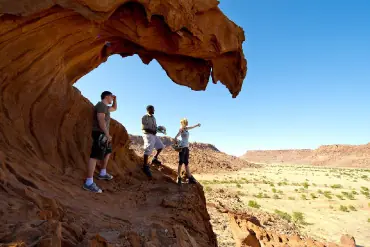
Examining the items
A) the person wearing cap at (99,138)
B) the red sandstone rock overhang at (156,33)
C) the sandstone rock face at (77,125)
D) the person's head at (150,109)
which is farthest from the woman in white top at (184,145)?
the red sandstone rock overhang at (156,33)

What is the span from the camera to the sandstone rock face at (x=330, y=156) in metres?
95.0

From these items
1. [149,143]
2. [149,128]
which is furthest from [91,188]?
[149,128]

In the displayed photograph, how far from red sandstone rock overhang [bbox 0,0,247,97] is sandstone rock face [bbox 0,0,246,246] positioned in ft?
0.09

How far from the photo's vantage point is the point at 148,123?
685 cm

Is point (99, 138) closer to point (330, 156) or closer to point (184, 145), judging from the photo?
point (184, 145)

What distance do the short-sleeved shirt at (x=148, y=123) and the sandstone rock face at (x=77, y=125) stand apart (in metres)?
0.97

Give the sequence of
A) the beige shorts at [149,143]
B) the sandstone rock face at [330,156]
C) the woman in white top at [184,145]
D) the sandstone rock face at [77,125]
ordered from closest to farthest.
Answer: the sandstone rock face at [77,125]
the woman in white top at [184,145]
the beige shorts at [149,143]
the sandstone rock face at [330,156]

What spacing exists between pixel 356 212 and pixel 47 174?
19686 mm

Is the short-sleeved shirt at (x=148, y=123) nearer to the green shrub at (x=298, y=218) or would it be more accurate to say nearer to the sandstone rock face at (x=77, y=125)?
the sandstone rock face at (x=77, y=125)

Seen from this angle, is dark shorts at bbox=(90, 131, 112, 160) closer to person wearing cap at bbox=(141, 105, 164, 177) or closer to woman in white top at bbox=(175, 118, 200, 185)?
person wearing cap at bbox=(141, 105, 164, 177)

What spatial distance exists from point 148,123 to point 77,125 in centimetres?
175

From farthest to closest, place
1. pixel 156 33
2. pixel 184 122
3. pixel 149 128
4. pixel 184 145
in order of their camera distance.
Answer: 1. pixel 156 33
2. pixel 149 128
3. pixel 184 122
4. pixel 184 145

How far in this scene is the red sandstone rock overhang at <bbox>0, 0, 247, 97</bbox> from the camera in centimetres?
509

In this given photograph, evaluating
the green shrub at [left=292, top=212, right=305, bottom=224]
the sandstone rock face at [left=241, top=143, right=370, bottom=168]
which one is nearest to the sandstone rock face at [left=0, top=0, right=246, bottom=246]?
the green shrub at [left=292, top=212, right=305, bottom=224]
